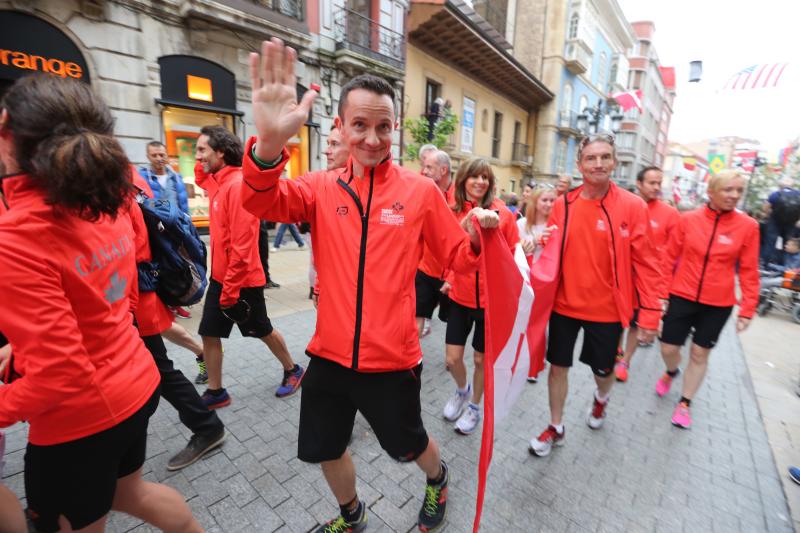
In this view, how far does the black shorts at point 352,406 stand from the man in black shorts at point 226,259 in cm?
139

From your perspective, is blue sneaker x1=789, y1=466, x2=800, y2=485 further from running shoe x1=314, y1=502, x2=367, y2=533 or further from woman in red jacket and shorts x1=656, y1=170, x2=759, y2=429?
running shoe x1=314, y1=502, x2=367, y2=533

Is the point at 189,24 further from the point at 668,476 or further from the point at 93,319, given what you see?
the point at 668,476

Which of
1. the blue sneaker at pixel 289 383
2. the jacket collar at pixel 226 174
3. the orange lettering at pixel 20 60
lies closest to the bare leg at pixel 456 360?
the blue sneaker at pixel 289 383

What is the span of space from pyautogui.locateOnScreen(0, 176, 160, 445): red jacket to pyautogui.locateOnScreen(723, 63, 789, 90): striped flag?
1518 centimetres

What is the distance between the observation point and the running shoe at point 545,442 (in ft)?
10.0

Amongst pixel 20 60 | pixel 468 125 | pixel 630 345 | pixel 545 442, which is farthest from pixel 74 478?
pixel 468 125

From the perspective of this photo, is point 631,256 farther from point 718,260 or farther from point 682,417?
point 682,417

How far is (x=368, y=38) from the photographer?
44.1ft

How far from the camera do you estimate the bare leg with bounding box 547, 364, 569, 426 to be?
3141mm

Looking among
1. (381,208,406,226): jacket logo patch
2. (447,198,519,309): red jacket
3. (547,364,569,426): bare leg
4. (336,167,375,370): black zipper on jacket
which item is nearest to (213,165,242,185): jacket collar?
(336,167,375,370): black zipper on jacket

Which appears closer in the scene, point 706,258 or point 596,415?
point 596,415

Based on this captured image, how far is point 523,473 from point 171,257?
111 inches

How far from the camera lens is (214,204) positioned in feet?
10.6

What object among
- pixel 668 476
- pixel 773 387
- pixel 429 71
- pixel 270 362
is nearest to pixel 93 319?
pixel 270 362
